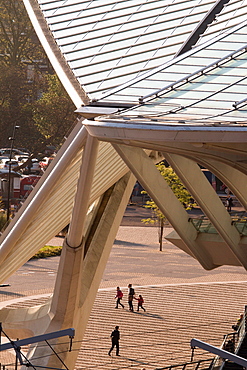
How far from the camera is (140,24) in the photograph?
90.0 ft

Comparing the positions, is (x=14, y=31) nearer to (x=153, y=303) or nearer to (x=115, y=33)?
(x=153, y=303)

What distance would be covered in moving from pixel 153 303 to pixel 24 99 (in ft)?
132

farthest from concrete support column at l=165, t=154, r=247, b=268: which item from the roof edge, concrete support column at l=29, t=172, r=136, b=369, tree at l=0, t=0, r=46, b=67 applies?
tree at l=0, t=0, r=46, b=67

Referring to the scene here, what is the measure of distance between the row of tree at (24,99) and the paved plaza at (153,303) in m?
23.9

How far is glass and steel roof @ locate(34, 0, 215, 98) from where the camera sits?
24.2 meters

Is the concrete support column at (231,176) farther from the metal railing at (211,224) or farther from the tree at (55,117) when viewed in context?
the tree at (55,117)

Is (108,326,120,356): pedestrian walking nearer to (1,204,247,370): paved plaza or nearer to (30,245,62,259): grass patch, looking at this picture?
(1,204,247,370): paved plaza

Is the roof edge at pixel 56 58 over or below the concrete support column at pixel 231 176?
over

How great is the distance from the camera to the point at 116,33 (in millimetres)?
27188

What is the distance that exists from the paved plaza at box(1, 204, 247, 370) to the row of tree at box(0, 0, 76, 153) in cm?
2393

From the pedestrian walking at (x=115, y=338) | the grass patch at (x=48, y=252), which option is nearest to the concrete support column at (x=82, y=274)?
the pedestrian walking at (x=115, y=338)

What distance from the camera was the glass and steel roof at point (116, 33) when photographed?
24203 millimetres

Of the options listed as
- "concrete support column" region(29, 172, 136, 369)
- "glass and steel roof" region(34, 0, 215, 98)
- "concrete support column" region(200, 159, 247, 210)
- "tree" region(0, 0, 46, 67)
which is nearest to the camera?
"concrete support column" region(200, 159, 247, 210)

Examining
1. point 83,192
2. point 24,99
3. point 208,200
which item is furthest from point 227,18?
point 24,99
